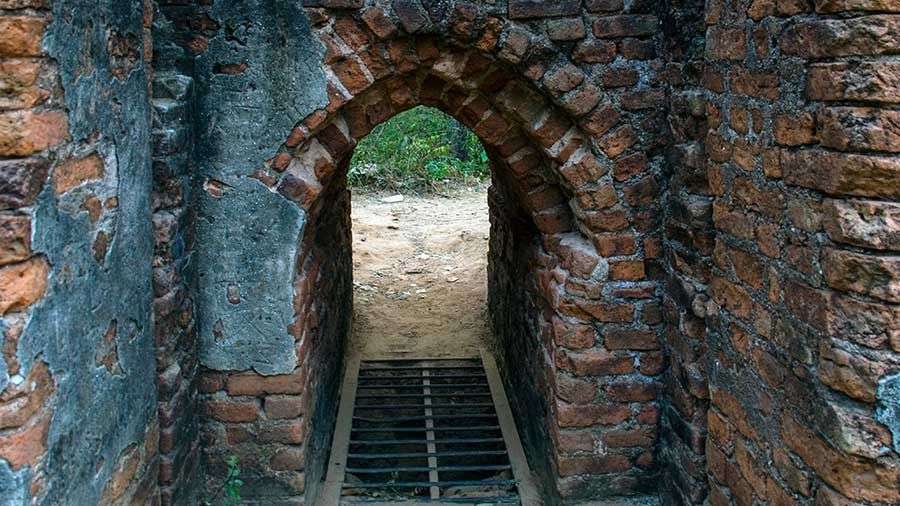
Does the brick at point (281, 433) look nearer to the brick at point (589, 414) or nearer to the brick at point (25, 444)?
the brick at point (589, 414)

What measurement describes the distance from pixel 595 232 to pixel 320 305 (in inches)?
59.9

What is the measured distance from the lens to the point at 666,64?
3.36 metres

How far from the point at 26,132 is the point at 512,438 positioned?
3.15 m

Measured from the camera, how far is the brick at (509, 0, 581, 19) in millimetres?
3268

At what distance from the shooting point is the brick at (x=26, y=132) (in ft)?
6.61

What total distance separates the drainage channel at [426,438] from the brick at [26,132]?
2.33 meters

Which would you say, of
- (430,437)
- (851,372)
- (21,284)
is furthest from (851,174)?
(430,437)

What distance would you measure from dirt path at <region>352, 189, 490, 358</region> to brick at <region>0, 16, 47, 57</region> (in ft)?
13.2

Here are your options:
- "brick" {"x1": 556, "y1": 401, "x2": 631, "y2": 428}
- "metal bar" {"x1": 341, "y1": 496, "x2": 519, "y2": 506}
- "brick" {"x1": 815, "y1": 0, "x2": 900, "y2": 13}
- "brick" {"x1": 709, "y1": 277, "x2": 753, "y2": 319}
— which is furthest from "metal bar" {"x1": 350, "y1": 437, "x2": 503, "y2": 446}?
"brick" {"x1": 815, "y1": 0, "x2": 900, "y2": 13}

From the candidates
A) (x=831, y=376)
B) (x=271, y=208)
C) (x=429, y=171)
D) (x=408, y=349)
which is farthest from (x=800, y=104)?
(x=429, y=171)

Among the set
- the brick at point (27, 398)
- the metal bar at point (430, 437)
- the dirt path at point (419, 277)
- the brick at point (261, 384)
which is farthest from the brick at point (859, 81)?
the dirt path at point (419, 277)

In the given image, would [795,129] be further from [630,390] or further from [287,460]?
[287,460]

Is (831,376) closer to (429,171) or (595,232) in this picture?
(595,232)

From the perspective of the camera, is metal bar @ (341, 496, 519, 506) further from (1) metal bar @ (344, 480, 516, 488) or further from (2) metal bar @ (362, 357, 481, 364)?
(2) metal bar @ (362, 357, 481, 364)
